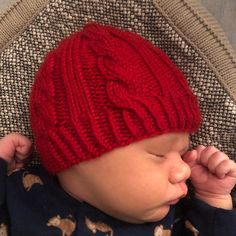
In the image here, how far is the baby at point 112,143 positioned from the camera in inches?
30.5

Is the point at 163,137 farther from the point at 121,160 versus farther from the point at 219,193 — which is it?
the point at 219,193

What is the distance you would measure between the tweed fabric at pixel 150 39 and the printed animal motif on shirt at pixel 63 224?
0.18 meters

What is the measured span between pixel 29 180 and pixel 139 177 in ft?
0.76

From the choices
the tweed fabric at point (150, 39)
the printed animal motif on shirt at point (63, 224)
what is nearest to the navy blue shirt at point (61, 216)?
the printed animal motif on shirt at point (63, 224)

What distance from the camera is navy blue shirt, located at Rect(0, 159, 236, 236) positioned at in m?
0.87

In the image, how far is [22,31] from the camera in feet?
3.11

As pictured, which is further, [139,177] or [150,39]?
[150,39]

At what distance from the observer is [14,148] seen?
0.96 meters

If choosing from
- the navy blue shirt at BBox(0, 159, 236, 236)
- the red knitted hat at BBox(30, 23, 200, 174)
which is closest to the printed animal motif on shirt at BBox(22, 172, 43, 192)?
the navy blue shirt at BBox(0, 159, 236, 236)

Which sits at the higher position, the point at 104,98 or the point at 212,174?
the point at 104,98

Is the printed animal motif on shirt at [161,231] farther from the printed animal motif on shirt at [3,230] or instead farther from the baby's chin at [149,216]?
the printed animal motif on shirt at [3,230]

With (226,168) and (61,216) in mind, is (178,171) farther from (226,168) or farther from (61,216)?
(61,216)

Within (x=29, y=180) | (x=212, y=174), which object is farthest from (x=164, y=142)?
(x=29, y=180)

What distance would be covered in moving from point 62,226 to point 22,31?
13.8 inches
